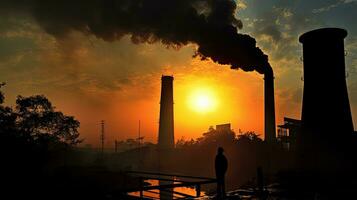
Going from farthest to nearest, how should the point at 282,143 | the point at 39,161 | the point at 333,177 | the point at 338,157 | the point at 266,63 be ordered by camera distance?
the point at 282,143 < the point at 266,63 < the point at 39,161 < the point at 338,157 < the point at 333,177

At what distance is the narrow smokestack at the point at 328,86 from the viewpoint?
27.0m

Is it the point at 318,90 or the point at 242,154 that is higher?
the point at 318,90

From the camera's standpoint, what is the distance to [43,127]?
44.4 m

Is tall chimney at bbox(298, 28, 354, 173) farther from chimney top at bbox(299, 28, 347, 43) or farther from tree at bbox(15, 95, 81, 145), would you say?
tree at bbox(15, 95, 81, 145)

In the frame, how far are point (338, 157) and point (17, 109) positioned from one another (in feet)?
104

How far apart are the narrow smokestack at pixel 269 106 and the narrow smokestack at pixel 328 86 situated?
8.58 m

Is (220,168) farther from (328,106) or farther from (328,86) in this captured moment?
(328,86)

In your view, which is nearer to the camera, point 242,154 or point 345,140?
point 345,140

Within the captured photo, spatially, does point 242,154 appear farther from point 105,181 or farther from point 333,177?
point 333,177

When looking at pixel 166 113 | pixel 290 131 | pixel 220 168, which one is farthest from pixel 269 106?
pixel 220 168

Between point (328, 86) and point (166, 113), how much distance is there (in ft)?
132

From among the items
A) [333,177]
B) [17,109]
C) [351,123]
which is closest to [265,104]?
[351,123]

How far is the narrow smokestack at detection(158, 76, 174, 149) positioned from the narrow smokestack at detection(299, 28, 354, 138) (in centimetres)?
3850

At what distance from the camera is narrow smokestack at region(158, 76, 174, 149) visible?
64812 millimetres
